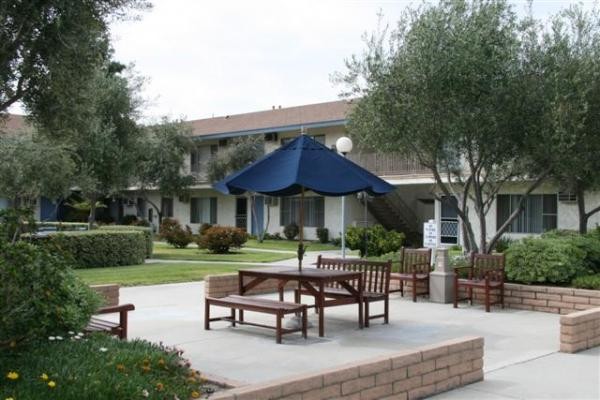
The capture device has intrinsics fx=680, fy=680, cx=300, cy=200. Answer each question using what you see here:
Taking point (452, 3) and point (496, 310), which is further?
point (452, 3)

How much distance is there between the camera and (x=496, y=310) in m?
11.7

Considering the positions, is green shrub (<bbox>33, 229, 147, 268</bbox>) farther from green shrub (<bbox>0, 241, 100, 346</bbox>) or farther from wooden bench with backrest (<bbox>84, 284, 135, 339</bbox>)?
green shrub (<bbox>0, 241, 100, 346</bbox>)

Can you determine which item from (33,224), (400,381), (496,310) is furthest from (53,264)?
(496,310)

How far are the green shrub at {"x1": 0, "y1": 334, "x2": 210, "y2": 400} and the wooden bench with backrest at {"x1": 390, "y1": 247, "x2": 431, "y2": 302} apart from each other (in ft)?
25.0

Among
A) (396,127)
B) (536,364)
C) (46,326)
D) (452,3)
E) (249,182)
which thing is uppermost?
(452,3)

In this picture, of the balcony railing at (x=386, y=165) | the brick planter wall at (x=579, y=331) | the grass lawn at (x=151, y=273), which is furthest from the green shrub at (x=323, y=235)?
the brick planter wall at (x=579, y=331)

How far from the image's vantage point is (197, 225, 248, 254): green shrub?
2589 cm

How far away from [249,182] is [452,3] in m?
6.74

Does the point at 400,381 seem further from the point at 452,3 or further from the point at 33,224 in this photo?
the point at 452,3

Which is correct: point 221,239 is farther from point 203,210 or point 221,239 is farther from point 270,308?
point 270,308

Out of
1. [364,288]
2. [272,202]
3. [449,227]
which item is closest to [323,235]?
[272,202]

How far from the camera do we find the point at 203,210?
41.1 m

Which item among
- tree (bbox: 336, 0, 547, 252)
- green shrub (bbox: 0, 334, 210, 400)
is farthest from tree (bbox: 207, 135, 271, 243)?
green shrub (bbox: 0, 334, 210, 400)

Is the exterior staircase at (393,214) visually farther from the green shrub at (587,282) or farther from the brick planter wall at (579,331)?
the brick planter wall at (579,331)
